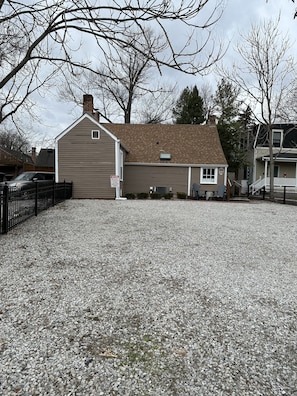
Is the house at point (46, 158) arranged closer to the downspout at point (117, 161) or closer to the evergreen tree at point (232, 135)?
the downspout at point (117, 161)

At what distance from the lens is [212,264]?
4883mm

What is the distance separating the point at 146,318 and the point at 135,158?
18.4 metres

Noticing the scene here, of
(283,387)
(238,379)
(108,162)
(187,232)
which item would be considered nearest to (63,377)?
(238,379)

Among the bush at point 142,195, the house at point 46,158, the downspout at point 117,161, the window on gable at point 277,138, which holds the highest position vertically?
the window on gable at point 277,138

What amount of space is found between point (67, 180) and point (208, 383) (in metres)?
17.0

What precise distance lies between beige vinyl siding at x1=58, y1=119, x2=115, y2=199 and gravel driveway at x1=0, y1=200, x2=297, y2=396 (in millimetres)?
11914

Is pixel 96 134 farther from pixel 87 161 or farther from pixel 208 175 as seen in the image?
pixel 208 175

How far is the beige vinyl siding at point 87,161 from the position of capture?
17.8 metres

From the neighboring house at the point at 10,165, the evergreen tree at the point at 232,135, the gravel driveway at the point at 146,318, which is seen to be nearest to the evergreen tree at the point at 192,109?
the evergreen tree at the point at 232,135

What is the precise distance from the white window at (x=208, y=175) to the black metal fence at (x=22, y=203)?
1102cm

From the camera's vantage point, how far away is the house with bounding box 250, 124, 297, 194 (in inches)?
951

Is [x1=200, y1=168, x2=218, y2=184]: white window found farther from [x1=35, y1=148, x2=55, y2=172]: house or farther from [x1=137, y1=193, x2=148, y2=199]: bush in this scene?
[x1=35, y1=148, x2=55, y2=172]: house

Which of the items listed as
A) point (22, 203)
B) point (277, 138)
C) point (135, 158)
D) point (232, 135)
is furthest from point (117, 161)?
point (277, 138)

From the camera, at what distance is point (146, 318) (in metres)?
2.97
